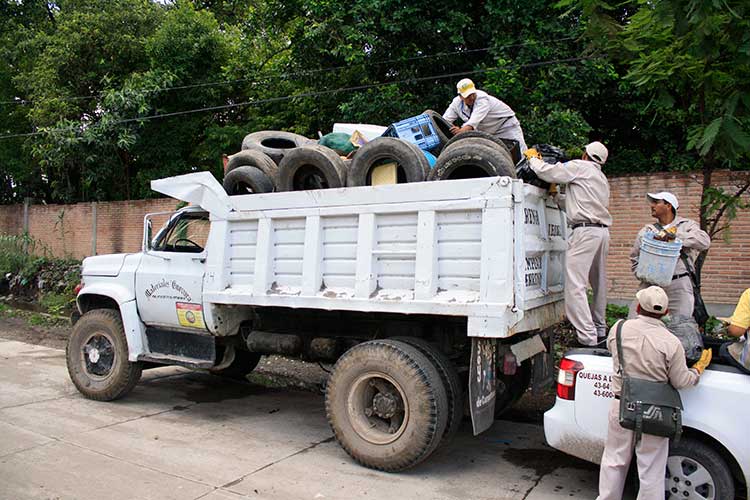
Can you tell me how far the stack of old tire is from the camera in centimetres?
488

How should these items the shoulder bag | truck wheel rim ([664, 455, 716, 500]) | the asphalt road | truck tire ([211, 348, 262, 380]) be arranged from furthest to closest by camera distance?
truck tire ([211, 348, 262, 380]) → the asphalt road → truck wheel rim ([664, 455, 716, 500]) → the shoulder bag

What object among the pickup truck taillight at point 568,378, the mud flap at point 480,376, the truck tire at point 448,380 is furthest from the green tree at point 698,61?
the truck tire at point 448,380

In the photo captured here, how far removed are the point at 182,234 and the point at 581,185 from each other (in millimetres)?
4288

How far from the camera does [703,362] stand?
3.91m

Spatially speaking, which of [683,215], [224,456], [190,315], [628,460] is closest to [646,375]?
[628,460]

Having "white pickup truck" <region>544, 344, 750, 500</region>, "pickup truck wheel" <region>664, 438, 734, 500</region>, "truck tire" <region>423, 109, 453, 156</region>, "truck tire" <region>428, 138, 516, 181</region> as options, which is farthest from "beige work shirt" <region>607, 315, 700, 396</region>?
"truck tire" <region>423, 109, 453, 156</region>

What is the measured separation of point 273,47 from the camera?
50.9ft

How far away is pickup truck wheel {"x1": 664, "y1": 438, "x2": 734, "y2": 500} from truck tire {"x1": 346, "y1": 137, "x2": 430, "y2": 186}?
109 inches

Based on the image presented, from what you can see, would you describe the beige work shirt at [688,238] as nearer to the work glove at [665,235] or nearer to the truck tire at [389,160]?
the work glove at [665,235]

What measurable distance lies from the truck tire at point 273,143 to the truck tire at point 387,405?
243cm

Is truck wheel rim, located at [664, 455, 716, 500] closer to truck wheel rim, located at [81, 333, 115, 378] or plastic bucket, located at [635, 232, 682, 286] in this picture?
plastic bucket, located at [635, 232, 682, 286]

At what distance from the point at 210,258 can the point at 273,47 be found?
1095 cm

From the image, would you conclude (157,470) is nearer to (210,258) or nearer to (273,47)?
(210,258)

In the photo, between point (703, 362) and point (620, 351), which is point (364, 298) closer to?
point (620, 351)
